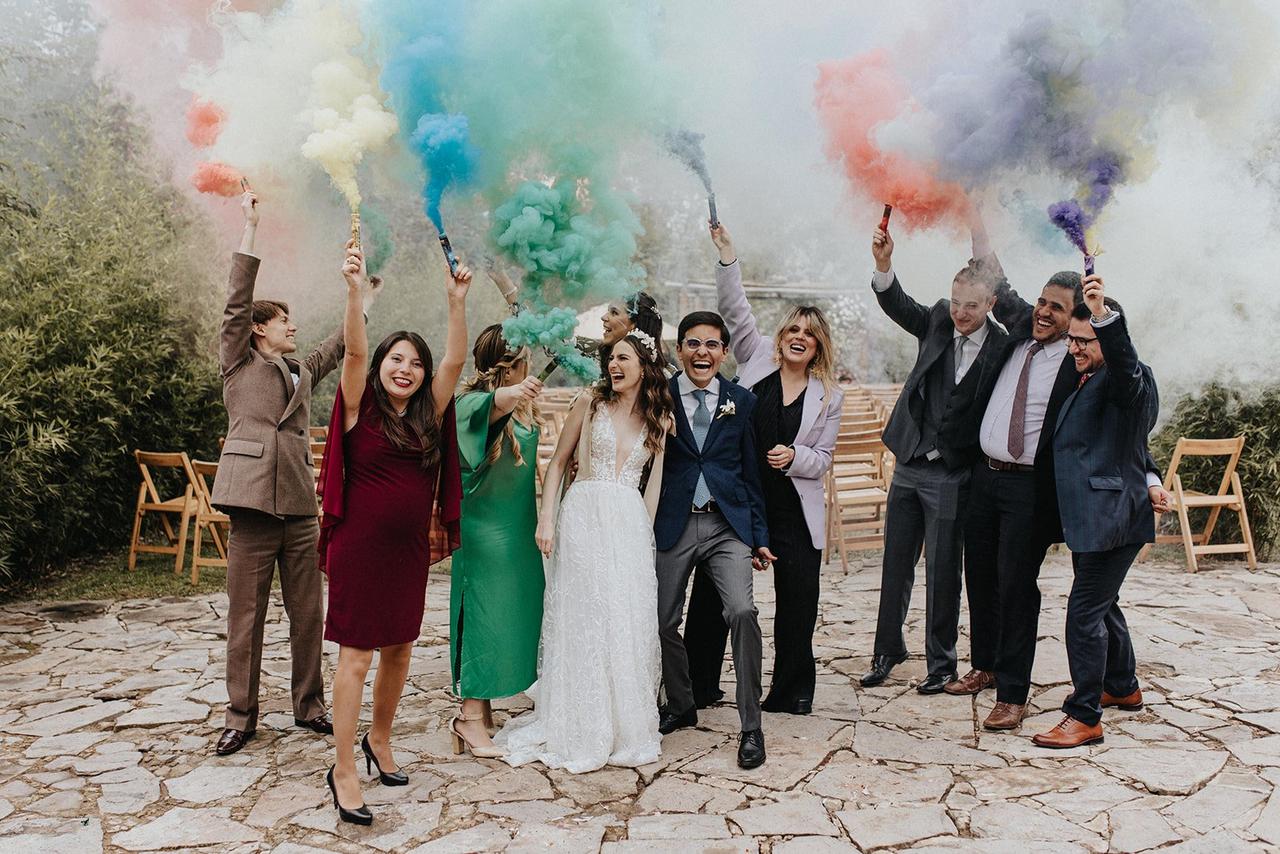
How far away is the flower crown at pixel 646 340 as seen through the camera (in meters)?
4.45

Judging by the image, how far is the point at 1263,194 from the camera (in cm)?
695

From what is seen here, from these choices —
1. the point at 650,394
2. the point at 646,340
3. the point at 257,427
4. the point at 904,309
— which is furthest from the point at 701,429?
the point at 257,427

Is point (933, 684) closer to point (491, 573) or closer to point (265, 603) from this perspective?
point (491, 573)

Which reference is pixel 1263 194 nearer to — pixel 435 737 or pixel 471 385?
pixel 471 385

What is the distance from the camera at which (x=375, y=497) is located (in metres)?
3.73

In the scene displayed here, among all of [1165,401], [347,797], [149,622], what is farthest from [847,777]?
[1165,401]

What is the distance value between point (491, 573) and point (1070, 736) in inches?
102

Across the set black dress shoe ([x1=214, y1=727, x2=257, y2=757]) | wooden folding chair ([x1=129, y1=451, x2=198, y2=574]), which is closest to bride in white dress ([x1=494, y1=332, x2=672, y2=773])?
black dress shoe ([x1=214, y1=727, x2=257, y2=757])

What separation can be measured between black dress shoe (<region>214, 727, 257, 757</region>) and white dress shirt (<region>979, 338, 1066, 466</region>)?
12.0 feet

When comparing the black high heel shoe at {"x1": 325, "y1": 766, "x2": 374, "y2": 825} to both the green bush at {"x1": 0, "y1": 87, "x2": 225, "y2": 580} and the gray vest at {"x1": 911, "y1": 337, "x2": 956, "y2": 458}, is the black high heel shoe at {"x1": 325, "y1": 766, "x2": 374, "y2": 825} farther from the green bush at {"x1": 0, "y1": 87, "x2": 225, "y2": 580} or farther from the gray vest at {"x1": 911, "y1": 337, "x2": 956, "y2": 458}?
the green bush at {"x1": 0, "y1": 87, "x2": 225, "y2": 580}

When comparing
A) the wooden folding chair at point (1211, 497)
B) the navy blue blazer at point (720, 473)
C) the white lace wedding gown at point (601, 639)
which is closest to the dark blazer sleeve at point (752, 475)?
the navy blue blazer at point (720, 473)

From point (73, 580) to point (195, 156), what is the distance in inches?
197

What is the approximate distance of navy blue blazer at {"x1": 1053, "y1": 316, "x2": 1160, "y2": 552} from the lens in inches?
168

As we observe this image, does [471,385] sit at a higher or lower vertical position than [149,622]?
higher
